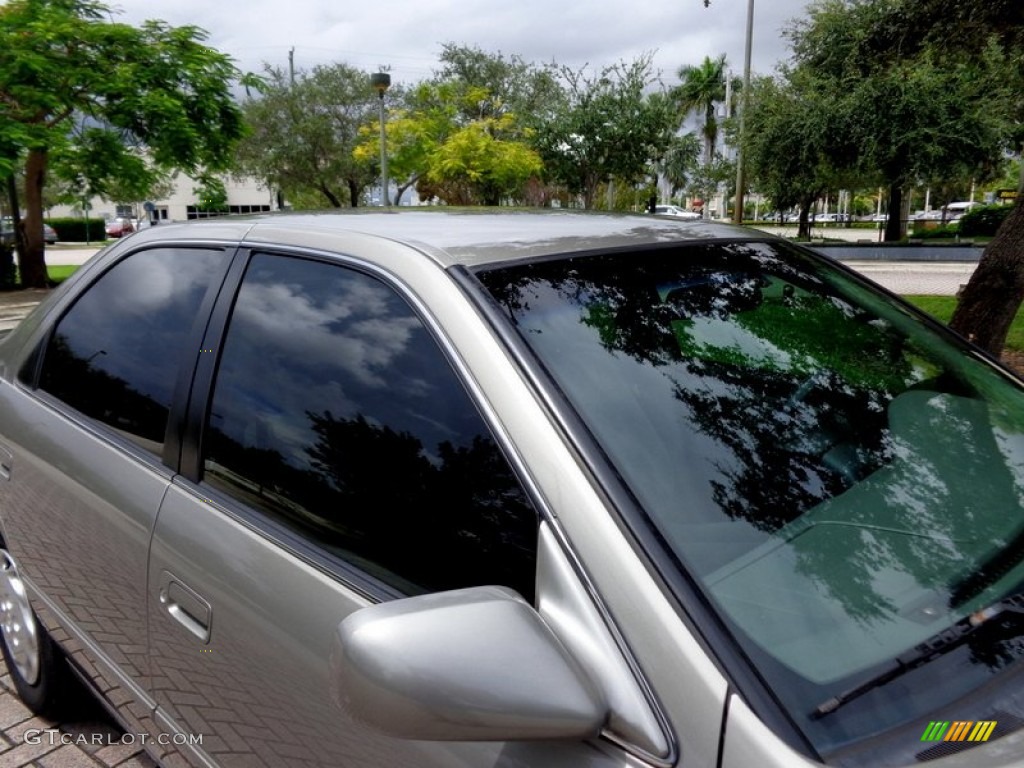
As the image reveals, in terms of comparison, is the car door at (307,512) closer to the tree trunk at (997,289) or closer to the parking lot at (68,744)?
the parking lot at (68,744)

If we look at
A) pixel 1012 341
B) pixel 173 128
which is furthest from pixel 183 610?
pixel 173 128

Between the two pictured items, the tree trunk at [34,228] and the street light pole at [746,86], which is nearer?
the tree trunk at [34,228]

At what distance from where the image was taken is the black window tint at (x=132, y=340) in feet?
6.67

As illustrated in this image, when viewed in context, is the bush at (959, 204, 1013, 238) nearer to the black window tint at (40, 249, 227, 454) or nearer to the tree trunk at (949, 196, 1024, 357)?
the tree trunk at (949, 196, 1024, 357)

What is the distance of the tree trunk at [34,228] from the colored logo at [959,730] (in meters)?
21.5

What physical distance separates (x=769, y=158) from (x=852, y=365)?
86.6 feet

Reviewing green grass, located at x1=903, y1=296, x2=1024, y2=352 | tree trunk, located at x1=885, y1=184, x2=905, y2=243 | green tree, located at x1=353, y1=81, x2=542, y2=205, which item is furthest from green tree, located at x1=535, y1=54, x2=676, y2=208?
green grass, located at x1=903, y1=296, x2=1024, y2=352

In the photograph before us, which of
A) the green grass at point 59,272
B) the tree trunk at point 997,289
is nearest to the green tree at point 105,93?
the green grass at point 59,272

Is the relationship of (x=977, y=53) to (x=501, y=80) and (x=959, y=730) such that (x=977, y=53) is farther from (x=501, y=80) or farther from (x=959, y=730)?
(x=501, y=80)

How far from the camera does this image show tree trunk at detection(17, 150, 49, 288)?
19281mm

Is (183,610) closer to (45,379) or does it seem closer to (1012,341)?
(45,379)

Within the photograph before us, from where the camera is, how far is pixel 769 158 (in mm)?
26188

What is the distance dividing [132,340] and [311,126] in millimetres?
35340

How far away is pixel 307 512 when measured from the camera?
161cm
